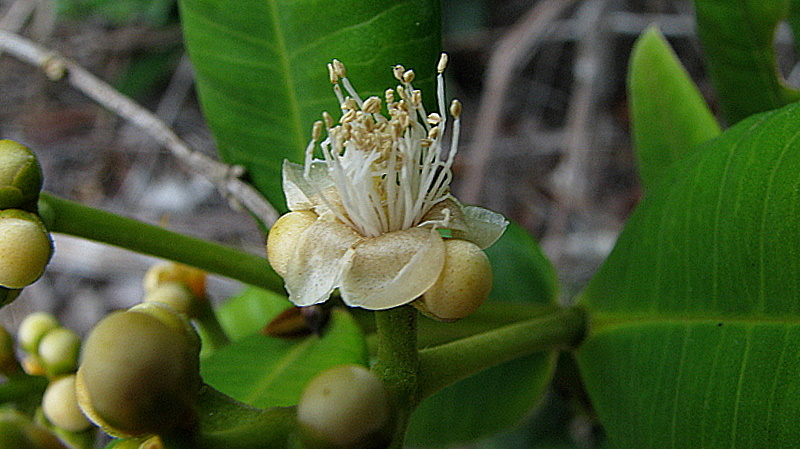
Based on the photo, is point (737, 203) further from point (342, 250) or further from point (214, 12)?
point (214, 12)

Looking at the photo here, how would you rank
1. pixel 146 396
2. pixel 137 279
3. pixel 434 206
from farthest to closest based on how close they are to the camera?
pixel 137 279
pixel 434 206
pixel 146 396

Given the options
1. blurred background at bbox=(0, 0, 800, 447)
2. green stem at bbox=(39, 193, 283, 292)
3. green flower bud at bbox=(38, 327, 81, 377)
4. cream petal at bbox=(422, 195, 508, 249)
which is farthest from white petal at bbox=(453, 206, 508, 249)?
blurred background at bbox=(0, 0, 800, 447)

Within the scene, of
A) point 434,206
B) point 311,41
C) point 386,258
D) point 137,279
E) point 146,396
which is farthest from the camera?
point 137,279

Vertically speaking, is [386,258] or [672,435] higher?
[386,258]

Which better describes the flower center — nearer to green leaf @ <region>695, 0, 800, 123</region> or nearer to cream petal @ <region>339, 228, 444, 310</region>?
cream petal @ <region>339, 228, 444, 310</region>

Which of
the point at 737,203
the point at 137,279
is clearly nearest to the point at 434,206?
the point at 737,203
